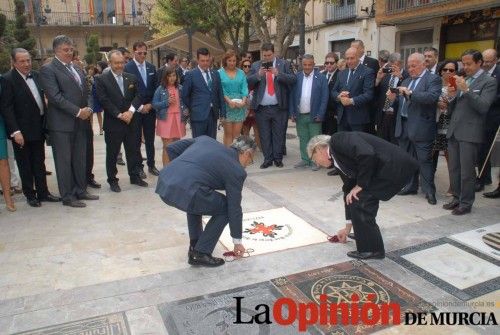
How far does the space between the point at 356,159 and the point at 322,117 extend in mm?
3358

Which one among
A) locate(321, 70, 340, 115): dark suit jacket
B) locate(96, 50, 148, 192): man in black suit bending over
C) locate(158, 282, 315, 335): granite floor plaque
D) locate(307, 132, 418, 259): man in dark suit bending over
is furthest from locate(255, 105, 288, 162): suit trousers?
A: locate(158, 282, 315, 335): granite floor plaque

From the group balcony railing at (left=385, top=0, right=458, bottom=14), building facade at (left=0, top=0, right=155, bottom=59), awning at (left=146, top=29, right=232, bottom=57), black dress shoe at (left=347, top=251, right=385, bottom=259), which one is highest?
building facade at (left=0, top=0, right=155, bottom=59)

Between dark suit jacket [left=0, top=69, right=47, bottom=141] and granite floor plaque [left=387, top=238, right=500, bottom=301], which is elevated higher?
dark suit jacket [left=0, top=69, right=47, bottom=141]

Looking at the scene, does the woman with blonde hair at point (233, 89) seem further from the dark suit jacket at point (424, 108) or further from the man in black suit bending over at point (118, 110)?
the dark suit jacket at point (424, 108)

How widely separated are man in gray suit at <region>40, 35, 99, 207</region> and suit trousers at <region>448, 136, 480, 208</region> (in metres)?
4.34

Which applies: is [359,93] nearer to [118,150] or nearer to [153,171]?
[153,171]

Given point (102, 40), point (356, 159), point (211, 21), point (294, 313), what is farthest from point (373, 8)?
point (102, 40)

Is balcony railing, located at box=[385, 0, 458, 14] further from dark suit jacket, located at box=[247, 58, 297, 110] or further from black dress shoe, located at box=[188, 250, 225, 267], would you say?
black dress shoe, located at box=[188, 250, 225, 267]

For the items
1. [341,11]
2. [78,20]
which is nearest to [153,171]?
[341,11]

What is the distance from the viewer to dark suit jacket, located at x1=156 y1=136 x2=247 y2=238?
3236 mm

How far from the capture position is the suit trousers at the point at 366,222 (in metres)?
3.64

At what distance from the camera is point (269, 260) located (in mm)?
3762

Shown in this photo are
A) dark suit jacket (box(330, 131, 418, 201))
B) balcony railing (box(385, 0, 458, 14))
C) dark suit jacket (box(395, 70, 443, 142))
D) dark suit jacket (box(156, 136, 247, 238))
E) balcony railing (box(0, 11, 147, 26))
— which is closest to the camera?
dark suit jacket (box(156, 136, 247, 238))

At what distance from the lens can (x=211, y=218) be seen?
3.59m
